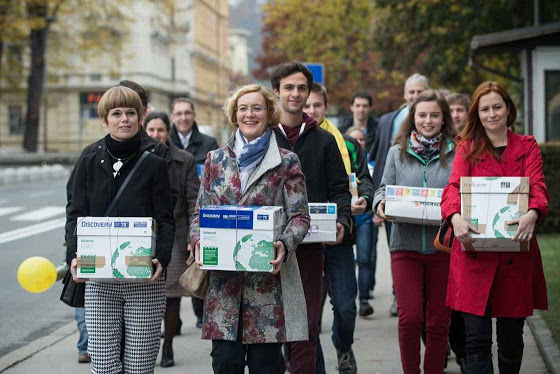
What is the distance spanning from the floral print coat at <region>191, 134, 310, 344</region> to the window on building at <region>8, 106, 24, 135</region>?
72739 millimetres

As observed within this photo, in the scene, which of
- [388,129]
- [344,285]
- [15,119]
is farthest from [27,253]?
[15,119]

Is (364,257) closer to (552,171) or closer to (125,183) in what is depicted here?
(125,183)

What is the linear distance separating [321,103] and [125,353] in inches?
117

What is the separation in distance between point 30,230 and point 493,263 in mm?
14839

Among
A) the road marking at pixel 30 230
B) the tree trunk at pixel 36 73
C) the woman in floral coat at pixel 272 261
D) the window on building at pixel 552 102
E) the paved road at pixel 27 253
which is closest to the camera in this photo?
the woman in floral coat at pixel 272 261

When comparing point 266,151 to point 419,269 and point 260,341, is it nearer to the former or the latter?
point 260,341

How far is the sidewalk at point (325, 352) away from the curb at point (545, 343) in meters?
0.07

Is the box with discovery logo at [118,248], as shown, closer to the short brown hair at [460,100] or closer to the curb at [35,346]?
the curb at [35,346]

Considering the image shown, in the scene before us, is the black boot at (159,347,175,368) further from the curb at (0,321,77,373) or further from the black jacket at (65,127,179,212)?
the black jacket at (65,127,179,212)

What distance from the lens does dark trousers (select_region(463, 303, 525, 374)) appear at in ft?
18.9

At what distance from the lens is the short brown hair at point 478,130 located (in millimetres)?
5805

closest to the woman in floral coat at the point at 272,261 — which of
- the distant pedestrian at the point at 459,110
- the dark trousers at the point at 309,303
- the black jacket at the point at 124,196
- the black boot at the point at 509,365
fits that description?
the black jacket at the point at 124,196

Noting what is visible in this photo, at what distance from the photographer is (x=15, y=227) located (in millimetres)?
19906

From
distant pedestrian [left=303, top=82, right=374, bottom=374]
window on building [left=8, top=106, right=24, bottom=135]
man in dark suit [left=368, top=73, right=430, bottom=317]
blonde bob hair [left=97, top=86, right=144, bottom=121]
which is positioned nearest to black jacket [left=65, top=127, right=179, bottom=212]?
blonde bob hair [left=97, top=86, right=144, bottom=121]
